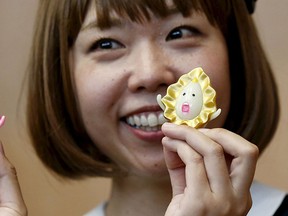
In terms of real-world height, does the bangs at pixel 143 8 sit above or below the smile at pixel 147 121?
above

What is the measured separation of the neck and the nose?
22cm

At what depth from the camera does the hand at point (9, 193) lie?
2.31 feet

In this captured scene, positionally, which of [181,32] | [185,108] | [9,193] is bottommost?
[9,193]

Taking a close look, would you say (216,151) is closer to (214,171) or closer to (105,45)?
(214,171)

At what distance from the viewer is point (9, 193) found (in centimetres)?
71

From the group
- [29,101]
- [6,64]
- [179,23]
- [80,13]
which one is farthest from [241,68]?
[6,64]

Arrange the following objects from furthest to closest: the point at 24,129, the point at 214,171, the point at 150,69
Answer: the point at 24,129 → the point at 150,69 → the point at 214,171

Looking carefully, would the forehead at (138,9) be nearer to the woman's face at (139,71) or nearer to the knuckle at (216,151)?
the woman's face at (139,71)

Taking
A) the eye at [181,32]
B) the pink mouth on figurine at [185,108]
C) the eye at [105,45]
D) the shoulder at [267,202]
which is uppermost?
the eye at [181,32]

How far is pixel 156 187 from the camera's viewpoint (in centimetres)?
99

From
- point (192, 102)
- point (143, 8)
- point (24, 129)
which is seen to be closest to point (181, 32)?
point (143, 8)

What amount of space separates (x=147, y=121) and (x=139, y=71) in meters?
0.09

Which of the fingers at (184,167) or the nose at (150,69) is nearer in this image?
the fingers at (184,167)

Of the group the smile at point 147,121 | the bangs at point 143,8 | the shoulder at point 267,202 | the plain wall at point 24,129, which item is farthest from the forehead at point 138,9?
the plain wall at point 24,129
